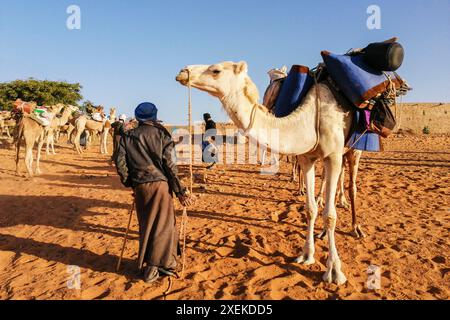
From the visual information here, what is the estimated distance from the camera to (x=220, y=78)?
10.7 feet

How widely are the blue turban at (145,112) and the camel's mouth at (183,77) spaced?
819 millimetres

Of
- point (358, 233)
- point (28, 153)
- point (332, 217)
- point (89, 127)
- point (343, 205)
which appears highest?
point (89, 127)

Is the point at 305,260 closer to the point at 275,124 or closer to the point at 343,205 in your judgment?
the point at 275,124

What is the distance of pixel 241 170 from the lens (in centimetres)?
1273

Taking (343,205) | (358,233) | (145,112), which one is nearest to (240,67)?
(145,112)

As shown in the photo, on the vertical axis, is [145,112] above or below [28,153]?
above

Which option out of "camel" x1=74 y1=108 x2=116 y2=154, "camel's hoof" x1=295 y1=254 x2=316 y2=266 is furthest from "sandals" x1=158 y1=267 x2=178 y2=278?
"camel" x1=74 y1=108 x2=116 y2=154

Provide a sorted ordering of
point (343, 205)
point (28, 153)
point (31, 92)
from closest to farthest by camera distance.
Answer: point (343, 205), point (28, 153), point (31, 92)

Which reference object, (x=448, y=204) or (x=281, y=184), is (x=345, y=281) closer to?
(x=448, y=204)

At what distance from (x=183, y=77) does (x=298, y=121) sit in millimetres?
1439

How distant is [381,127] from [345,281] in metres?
1.96

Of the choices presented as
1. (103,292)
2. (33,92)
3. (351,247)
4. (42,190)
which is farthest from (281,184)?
(33,92)

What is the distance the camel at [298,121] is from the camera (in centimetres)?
329

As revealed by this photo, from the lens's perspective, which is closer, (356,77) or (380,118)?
(356,77)
